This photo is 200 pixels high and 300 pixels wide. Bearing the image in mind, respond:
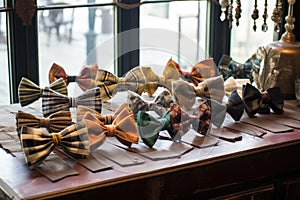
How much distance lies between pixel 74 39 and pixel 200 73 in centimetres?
43

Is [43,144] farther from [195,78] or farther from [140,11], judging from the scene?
[140,11]

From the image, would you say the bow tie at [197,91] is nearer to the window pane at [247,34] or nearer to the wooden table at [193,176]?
the wooden table at [193,176]

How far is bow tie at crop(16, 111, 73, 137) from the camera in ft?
Answer: 4.50

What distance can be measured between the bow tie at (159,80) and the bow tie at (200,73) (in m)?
0.06

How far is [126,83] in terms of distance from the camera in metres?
1.71

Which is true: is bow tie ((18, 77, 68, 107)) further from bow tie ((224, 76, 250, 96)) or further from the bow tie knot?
bow tie ((224, 76, 250, 96))

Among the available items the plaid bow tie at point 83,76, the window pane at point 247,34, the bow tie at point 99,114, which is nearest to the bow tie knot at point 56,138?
the bow tie at point 99,114

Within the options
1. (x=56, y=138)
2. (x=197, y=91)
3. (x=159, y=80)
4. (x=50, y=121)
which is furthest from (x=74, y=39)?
(x=56, y=138)

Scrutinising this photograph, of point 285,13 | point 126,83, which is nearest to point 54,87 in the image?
point 126,83

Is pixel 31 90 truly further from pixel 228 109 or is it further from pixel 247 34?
pixel 247 34

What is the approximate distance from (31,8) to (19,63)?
0.55ft

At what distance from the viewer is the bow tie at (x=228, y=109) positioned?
60.4 inches

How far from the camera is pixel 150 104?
5.07 feet

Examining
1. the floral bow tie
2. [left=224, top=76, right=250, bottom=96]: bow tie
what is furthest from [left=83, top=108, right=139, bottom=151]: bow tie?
[left=224, top=76, right=250, bottom=96]: bow tie
